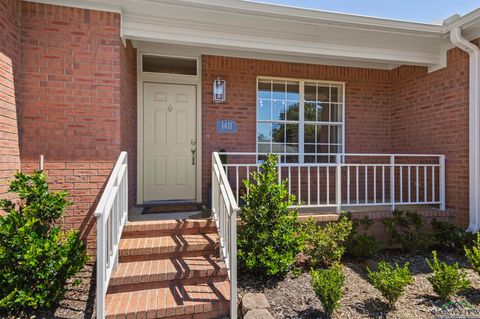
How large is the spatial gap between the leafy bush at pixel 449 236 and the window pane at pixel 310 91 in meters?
3.06

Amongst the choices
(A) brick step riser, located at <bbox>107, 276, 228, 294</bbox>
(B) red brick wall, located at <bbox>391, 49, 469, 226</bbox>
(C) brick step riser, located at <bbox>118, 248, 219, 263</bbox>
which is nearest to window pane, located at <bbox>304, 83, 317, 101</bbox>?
(B) red brick wall, located at <bbox>391, 49, 469, 226</bbox>

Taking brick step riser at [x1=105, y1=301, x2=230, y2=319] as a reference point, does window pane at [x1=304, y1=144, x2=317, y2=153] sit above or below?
above

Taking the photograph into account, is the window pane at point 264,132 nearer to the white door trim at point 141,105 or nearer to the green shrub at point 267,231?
the white door trim at point 141,105

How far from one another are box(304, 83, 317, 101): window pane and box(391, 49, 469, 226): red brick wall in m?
1.72

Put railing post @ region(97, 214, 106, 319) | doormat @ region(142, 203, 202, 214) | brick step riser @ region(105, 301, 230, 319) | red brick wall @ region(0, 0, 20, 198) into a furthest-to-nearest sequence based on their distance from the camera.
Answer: doormat @ region(142, 203, 202, 214)
red brick wall @ region(0, 0, 20, 198)
brick step riser @ region(105, 301, 230, 319)
railing post @ region(97, 214, 106, 319)

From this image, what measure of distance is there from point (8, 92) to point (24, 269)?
1.95m

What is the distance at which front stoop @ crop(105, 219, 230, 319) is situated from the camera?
2.81 m

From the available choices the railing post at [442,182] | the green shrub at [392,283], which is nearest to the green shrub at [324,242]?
the green shrub at [392,283]

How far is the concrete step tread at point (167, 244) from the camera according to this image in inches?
132

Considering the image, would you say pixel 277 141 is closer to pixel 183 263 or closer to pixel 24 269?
pixel 183 263

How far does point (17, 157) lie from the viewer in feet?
11.5

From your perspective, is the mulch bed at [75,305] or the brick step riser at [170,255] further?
the brick step riser at [170,255]

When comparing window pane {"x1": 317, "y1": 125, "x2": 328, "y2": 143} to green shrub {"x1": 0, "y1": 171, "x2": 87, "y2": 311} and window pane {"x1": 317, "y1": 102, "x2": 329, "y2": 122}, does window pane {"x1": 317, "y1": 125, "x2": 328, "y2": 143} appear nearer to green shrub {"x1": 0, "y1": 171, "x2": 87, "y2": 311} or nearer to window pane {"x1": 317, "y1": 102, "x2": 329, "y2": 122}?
window pane {"x1": 317, "y1": 102, "x2": 329, "y2": 122}

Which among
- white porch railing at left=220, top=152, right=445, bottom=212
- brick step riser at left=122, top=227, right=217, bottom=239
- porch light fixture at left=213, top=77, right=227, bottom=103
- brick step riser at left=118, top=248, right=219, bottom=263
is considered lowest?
brick step riser at left=118, top=248, right=219, bottom=263
